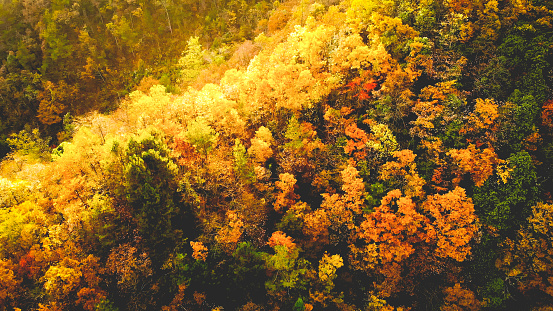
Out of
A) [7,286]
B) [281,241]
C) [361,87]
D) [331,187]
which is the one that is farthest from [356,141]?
[7,286]

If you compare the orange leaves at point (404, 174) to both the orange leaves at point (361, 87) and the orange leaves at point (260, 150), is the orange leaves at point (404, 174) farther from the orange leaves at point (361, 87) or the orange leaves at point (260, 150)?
the orange leaves at point (260, 150)

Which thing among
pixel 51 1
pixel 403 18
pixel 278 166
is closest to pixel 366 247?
pixel 278 166

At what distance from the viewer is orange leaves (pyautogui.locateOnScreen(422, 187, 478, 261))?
90.9ft

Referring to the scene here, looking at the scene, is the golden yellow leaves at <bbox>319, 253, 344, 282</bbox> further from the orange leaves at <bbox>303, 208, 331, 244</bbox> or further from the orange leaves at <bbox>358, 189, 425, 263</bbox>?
the orange leaves at <bbox>358, 189, 425, 263</bbox>

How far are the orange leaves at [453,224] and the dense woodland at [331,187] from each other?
8.1 inches

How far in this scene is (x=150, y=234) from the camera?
2527cm

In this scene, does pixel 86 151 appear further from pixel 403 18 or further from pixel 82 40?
pixel 82 40

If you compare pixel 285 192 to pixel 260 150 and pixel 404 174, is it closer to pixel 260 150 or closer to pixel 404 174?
pixel 260 150

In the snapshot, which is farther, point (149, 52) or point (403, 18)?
point (149, 52)

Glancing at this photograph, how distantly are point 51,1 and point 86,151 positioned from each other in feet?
215

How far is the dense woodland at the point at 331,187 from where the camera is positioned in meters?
25.4

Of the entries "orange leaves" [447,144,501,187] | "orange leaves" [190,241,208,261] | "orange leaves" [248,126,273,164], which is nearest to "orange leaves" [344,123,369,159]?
"orange leaves" [447,144,501,187]

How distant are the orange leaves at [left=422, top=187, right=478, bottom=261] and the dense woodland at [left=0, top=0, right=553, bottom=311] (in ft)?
0.68

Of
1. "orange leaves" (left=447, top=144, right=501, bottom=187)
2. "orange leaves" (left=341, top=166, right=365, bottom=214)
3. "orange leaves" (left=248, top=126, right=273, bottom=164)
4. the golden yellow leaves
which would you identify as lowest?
the golden yellow leaves
